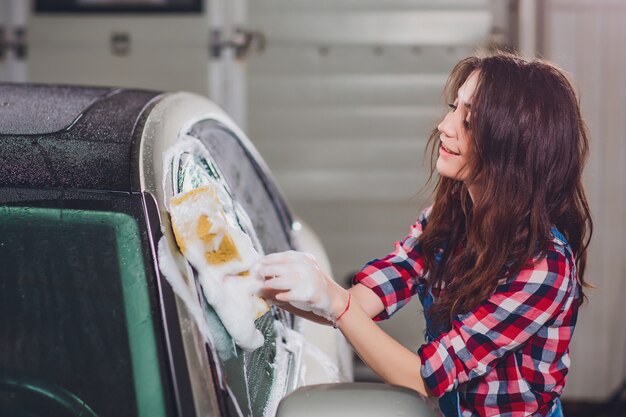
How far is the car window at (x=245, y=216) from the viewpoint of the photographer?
160 cm

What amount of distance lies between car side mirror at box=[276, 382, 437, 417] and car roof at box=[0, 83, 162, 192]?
1.63ft

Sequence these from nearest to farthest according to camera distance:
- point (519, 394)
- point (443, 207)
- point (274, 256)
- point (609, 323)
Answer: point (274, 256) → point (519, 394) → point (443, 207) → point (609, 323)

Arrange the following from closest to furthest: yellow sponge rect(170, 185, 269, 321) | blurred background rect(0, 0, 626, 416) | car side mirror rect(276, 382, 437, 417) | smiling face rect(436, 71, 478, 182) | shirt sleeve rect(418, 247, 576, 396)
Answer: car side mirror rect(276, 382, 437, 417), yellow sponge rect(170, 185, 269, 321), shirt sleeve rect(418, 247, 576, 396), smiling face rect(436, 71, 478, 182), blurred background rect(0, 0, 626, 416)

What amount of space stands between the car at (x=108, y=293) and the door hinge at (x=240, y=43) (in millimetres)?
2879

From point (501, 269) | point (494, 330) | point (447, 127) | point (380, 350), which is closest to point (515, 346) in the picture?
point (494, 330)

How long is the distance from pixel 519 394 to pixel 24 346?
97 centimetres

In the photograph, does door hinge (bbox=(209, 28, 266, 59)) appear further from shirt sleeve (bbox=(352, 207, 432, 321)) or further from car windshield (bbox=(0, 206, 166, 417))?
car windshield (bbox=(0, 206, 166, 417))

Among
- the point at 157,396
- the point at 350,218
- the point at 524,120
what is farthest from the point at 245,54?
the point at 157,396

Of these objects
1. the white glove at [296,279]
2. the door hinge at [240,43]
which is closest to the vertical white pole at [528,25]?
the door hinge at [240,43]

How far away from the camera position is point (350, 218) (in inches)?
186

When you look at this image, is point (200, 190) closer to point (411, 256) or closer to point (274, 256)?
point (274, 256)

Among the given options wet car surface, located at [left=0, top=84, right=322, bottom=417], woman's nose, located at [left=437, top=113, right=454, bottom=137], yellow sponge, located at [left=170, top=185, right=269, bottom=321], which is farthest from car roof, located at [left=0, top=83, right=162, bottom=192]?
woman's nose, located at [left=437, top=113, right=454, bottom=137]

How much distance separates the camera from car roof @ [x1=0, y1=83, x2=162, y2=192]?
63.8 inches

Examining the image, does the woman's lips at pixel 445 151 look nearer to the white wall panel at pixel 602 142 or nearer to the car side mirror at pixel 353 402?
the car side mirror at pixel 353 402
